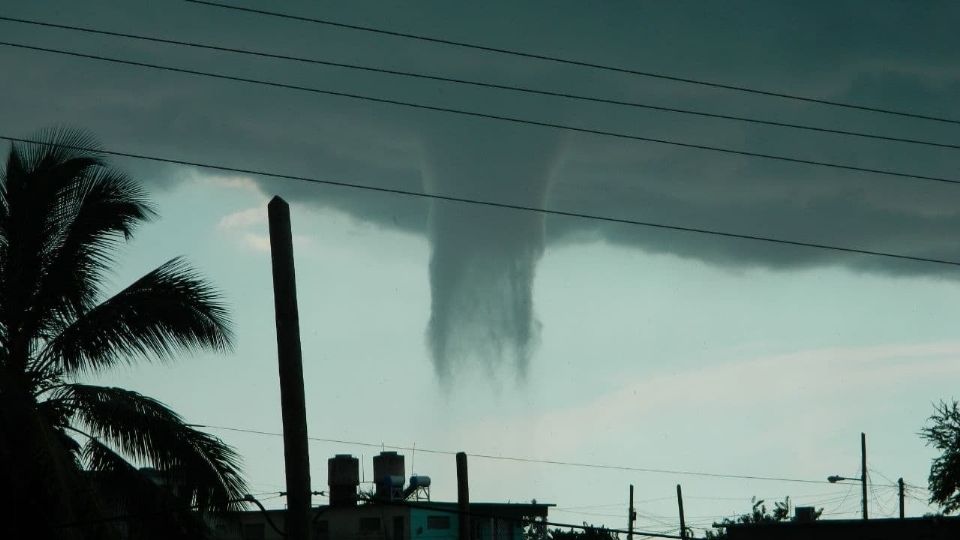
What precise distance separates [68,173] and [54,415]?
15.6ft

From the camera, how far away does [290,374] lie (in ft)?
54.2

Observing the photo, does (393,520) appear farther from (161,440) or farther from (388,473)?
(161,440)

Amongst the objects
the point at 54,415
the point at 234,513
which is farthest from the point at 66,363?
the point at 234,513

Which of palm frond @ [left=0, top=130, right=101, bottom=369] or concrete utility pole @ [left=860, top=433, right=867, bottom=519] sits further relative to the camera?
concrete utility pole @ [left=860, top=433, right=867, bottom=519]

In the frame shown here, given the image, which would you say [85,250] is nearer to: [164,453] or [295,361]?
[164,453]

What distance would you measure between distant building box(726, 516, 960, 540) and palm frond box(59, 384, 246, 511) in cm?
2762

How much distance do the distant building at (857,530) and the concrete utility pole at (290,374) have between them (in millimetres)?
31599

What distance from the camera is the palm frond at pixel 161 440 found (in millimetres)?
22625

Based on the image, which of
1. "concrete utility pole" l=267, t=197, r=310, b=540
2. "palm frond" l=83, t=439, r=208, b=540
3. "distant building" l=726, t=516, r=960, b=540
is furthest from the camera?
"distant building" l=726, t=516, r=960, b=540

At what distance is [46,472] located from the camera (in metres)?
Answer: 20.4

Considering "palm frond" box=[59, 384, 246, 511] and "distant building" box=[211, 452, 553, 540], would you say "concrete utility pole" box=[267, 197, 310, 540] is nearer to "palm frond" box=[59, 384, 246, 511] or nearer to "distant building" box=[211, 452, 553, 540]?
"palm frond" box=[59, 384, 246, 511]

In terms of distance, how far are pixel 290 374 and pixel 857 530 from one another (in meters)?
33.0

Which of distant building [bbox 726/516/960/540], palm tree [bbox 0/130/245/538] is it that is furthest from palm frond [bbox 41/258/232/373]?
distant building [bbox 726/516/960/540]

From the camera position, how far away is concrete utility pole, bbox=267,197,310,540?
51.9 ft
